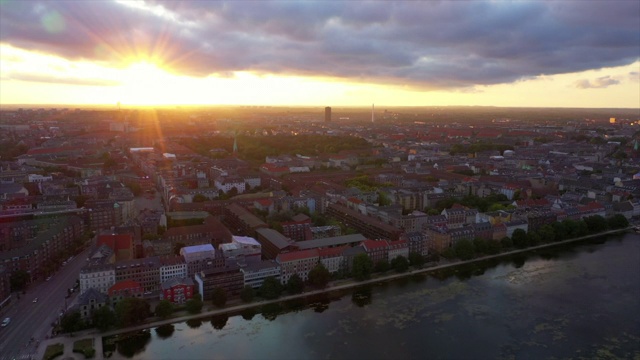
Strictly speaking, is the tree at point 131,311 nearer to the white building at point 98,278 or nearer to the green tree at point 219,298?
the white building at point 98,278

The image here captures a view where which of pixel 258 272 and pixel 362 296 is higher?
pixel 258 272

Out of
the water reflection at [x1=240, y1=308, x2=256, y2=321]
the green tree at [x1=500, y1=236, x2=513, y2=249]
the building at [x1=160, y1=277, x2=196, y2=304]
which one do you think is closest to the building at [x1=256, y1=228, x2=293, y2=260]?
the water reflection at [x1=240, y1=308, x2=256, y2=321]

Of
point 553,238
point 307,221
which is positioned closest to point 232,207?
point 307,221

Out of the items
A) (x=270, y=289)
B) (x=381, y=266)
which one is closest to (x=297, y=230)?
(x=381, y=266)

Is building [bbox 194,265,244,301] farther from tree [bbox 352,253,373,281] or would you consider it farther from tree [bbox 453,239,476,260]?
tree [bbox 453,239,476,260]

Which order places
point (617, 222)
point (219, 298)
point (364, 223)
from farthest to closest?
point (617, 222) < point (364, 223) < point (219, 298)

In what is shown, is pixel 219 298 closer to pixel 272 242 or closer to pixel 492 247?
pixel 272 242
